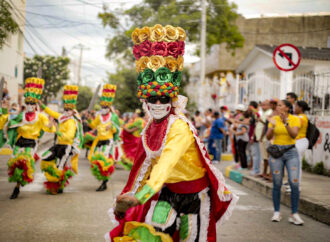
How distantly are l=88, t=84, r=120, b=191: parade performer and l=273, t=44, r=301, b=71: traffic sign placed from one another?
4.07m

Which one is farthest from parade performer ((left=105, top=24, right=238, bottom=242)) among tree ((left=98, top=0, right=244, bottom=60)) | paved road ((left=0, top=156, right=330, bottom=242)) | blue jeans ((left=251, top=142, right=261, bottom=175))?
tree ((left=98, top=0, right=244, bottom=60))

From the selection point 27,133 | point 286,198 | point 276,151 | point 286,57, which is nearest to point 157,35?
point 276,151

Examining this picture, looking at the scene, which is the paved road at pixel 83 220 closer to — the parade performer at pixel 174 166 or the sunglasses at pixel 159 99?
the parade performer at pixel 174 166

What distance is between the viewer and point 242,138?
1195 cm

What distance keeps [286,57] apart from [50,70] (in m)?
A: 33.3

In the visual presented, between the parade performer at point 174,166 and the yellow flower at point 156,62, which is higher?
the yellow flower at point 156,62

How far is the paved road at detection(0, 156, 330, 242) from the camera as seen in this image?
5.72 meters

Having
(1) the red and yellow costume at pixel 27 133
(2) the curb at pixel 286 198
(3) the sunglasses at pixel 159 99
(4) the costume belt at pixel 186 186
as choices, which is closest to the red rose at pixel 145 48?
(3) the sunglasses at pixel 159 99

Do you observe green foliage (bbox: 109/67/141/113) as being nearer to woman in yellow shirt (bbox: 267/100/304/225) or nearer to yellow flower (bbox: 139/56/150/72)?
woman in yellow shirt (bbox: 267/100/304/225)

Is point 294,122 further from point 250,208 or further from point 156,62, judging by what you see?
point 156,62

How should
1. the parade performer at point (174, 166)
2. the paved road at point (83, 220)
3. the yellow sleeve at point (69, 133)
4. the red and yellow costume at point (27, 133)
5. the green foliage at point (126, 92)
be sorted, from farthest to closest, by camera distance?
the green foliage at point (126, 92) < the yellow sleeve at point (69, 133) < the red and yellow costume at point (27, 133) < the paved road at point (83, 220) < the parade performer at point (174, 166)

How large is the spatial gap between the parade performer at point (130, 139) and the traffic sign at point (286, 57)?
13.4 feet

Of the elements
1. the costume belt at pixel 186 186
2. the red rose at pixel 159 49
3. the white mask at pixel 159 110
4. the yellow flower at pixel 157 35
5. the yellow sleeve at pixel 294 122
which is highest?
the yellow flower at pixel 157 35

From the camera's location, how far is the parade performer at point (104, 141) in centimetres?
912
